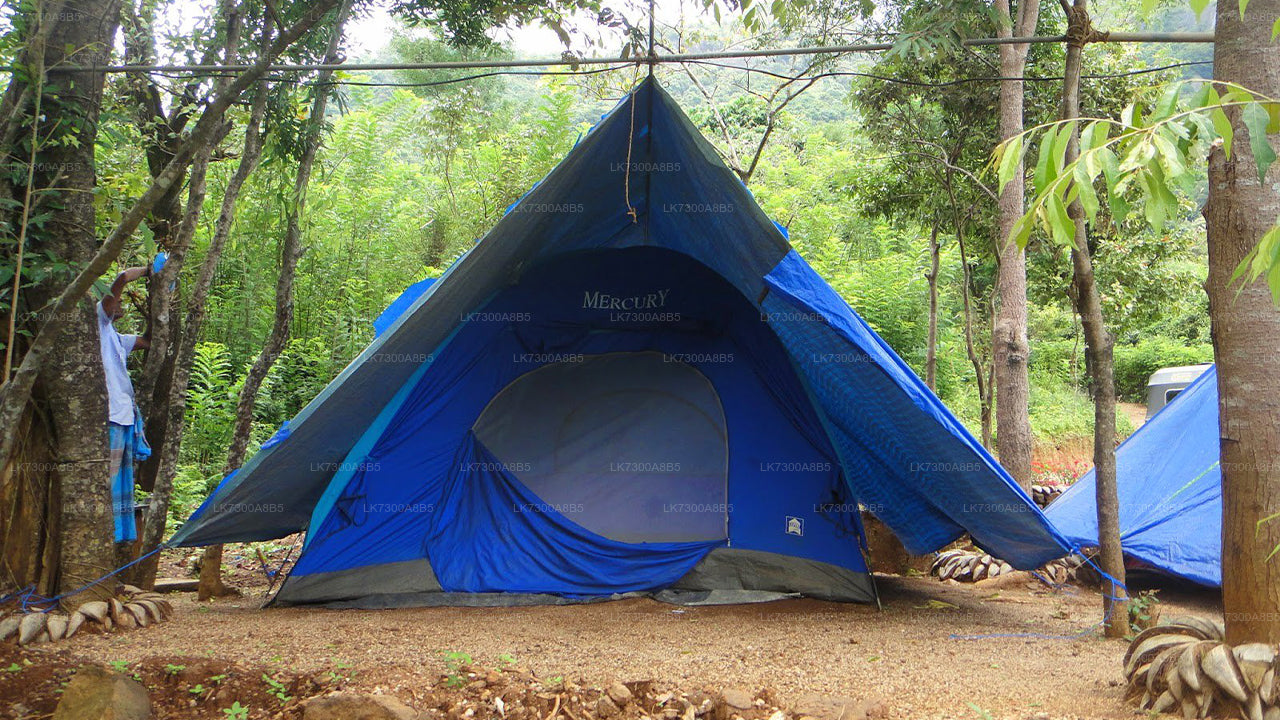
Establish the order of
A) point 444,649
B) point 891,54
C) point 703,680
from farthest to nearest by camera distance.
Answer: point 891,54, point 444,649, point 703,680

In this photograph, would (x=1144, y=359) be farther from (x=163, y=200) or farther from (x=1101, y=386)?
(x=163, y=200)

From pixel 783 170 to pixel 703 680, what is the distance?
15.2 metres

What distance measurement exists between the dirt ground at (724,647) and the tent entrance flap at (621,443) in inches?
21.3

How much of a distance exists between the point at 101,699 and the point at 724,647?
2.18m

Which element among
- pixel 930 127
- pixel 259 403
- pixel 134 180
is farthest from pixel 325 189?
pixel 930 127

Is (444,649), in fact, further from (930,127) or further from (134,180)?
Result: (930,127)

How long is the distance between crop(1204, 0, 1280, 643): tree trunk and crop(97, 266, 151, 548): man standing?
4.39 m

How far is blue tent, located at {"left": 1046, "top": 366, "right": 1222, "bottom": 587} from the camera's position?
477cm

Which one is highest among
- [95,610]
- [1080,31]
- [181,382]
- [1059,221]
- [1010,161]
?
[1080,31]

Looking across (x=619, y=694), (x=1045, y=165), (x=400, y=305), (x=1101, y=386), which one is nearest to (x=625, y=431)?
(x=400, y=305)

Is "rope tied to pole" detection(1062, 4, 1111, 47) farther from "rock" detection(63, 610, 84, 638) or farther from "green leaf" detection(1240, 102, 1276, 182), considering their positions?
"rock" detection(63, 610, 84, 638)

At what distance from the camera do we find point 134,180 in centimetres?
484

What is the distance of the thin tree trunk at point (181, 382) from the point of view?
426 cm

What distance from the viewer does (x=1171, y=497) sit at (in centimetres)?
517
